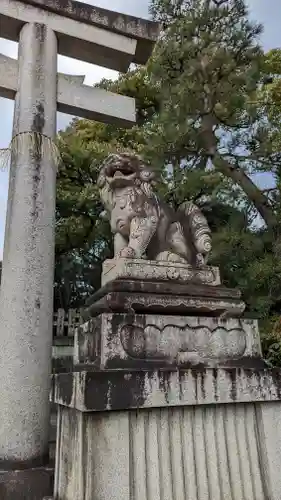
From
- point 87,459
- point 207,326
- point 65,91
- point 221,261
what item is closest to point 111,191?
point 207,326

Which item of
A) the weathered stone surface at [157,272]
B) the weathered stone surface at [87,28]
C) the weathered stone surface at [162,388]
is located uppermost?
the weathered stone surface at [87,28]

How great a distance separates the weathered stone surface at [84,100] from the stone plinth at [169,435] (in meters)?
2.98

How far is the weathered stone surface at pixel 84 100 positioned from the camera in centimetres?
395

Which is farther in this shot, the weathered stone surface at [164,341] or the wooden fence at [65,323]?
the wooden fence at [65,323]

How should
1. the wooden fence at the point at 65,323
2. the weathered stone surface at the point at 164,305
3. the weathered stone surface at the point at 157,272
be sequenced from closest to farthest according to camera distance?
the weathered stone surface at the point at 164,305 → the weathered stone surface at the point at 157,272 → the wooden fence at the point at 65,323

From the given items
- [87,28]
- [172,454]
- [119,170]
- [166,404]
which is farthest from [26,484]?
[87,28]

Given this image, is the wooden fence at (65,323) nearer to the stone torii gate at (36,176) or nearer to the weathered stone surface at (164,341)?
the stone torii gate at (36,176)

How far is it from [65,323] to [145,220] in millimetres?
7251

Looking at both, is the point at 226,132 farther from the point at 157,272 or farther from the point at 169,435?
the point at 169,435

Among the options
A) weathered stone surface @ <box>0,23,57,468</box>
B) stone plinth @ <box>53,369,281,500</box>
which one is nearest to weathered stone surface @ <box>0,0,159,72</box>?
weathered stone surface @ <box>0,23,57,468</box>

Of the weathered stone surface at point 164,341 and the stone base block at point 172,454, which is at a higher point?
the weathered stone surface at point 164,341

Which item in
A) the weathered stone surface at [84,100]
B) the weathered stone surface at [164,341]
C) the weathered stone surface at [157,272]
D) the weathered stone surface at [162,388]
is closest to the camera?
the weathered stone surface at [162,388]

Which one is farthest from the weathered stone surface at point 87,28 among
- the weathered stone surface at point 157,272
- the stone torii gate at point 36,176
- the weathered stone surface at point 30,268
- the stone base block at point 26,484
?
the stone base block at point 26,484

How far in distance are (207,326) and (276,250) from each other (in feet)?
14.0
